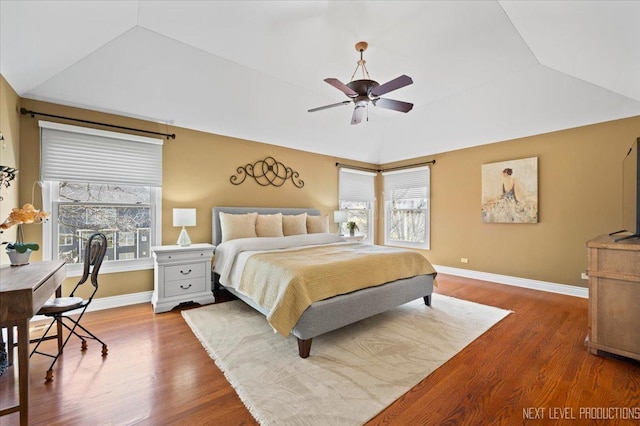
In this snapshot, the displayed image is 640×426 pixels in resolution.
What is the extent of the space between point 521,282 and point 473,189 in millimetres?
1761

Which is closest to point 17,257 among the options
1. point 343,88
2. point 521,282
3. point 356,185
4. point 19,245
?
point 19,245

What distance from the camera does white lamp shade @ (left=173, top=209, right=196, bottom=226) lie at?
12.2 ft

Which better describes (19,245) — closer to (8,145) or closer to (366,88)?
(8,145)

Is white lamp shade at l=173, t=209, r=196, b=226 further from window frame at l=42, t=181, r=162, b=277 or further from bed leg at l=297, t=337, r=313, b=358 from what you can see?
bed leg at l=297, t=337, r=313, b=358

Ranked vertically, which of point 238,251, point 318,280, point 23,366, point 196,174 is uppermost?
point 196,174

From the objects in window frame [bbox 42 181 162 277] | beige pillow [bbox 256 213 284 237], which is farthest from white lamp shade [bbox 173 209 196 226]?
beige pillow [bbox 256 213 284 237]

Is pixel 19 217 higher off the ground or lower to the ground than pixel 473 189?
lower

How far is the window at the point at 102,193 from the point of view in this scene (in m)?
3.29

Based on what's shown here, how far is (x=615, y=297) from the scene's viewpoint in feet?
7.70

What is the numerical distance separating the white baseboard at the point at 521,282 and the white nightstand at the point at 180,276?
14.7 feet

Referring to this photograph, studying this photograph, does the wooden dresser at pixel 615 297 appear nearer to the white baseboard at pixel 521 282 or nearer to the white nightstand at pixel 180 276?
the white baseboard at pixel 521 282

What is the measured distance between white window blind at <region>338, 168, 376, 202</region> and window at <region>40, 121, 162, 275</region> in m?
3.64

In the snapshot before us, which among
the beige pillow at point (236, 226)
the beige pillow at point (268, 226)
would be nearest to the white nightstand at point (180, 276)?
the beige pillow at point (236, 226)

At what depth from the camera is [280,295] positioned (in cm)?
244
